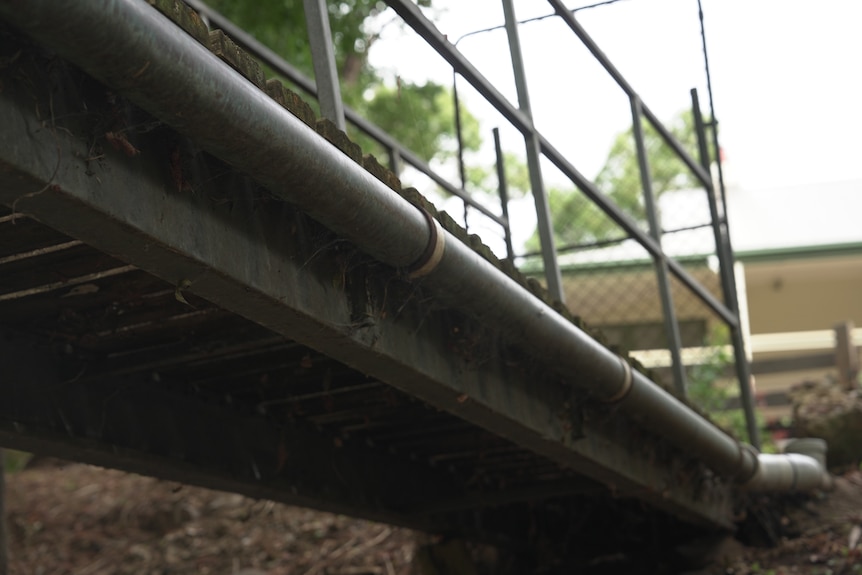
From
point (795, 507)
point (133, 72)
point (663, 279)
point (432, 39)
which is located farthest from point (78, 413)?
point (795, 507)

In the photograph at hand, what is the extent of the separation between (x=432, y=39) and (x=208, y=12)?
1813 mm

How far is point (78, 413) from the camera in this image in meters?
3.98

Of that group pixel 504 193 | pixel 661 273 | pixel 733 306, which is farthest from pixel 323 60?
pixel 733 306

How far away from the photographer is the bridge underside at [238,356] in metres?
2.48

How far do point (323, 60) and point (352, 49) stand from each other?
7.21 meters

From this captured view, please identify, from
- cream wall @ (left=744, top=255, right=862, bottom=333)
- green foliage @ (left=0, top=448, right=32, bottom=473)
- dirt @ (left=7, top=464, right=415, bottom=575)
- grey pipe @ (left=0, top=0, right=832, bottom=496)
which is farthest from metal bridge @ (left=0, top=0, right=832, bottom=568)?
cream wall @ (left=744, top=255, right=862, bottom=333)

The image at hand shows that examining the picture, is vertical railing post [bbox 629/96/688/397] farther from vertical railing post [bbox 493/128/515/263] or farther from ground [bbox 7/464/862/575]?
ground [bbox 7/464/862/575]

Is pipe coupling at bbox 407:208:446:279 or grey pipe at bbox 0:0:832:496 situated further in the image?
pipe coupling at bbox 407:208:446:279

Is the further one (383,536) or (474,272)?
(383,536)

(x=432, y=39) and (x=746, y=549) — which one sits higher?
(x=432, y=39)

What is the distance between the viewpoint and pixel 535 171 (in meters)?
4.61

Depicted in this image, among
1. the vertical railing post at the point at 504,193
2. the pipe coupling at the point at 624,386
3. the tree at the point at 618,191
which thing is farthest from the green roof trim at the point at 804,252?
the pipe coupling at the point at 624,386

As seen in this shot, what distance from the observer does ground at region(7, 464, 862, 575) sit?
6.38 meters

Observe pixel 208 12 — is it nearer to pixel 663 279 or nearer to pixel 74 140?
pixel 663 279
